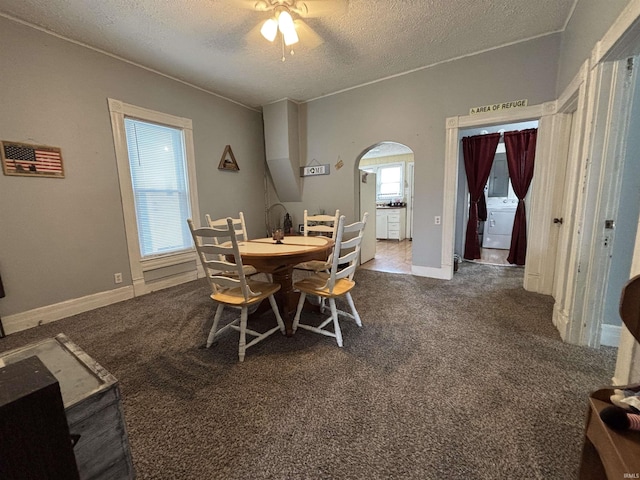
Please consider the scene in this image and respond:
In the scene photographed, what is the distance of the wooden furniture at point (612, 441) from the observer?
66 centimetres

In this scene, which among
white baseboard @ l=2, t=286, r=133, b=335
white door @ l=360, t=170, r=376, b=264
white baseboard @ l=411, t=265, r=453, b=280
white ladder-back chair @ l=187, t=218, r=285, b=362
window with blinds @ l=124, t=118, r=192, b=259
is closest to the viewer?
white ladder-back chair @ l=187, t=218, r=285, b=362

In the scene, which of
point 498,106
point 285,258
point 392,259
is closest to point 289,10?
point 285,258

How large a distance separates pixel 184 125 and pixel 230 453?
146 inches

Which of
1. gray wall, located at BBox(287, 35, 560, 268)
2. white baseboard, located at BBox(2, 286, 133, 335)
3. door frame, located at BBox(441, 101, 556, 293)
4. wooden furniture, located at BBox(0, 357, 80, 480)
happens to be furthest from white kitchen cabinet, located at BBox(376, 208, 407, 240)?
wooden furniture, located at BBox(0, 357, 80, 480)

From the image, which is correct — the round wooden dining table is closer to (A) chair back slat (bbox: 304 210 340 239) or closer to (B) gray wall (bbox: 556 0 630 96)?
(A) chair back slat (bbox: 304 210 340 239)

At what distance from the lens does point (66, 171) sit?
256 cm

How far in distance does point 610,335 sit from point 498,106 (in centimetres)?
249

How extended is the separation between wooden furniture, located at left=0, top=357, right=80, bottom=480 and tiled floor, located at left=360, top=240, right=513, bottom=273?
12.5 ft

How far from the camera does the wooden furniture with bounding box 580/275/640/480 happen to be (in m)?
0.66

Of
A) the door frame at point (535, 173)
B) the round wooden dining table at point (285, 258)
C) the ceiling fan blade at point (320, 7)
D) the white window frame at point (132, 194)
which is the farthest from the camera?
the white window frame at point (132, 194)

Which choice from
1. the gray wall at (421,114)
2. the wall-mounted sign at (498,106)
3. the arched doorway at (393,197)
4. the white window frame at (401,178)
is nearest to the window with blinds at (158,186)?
the gray wall at (421,114)

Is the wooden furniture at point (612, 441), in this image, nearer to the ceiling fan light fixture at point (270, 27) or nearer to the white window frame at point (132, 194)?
the ceiling fan light fixture at point (270, 27)

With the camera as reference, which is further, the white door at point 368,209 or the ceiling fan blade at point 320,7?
the white door at point 368,209

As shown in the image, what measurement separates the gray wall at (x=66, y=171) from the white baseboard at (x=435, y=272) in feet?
12.2
